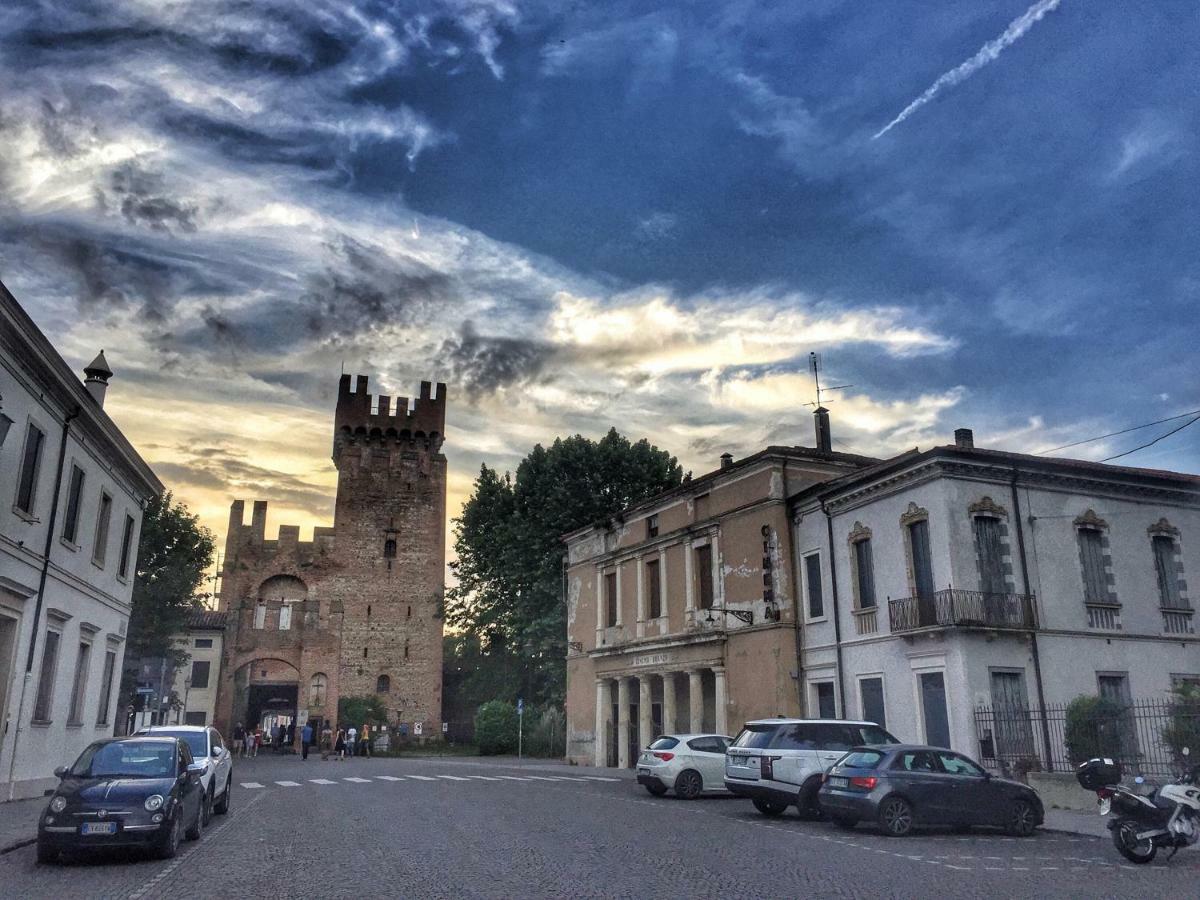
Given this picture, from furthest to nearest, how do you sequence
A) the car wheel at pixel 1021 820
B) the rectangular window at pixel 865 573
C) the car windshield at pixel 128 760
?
1. the rectangular window at pixel 865 573
2. the car wheel at pixel 1021 820
3. the car windshield at pixel 128 760

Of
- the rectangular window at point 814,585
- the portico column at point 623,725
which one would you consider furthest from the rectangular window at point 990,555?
the portico column at point 623,725

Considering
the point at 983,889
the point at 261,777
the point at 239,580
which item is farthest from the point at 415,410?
the point at 983,889

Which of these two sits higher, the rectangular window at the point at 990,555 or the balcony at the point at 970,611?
the rectangular window at the point at 990,555

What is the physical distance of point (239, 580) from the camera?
187 ft

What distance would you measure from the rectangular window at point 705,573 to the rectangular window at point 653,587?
2.41 m

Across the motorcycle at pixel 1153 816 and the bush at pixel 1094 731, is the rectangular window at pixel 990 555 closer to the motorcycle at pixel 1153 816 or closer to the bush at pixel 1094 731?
the bush at pixel 1094 731

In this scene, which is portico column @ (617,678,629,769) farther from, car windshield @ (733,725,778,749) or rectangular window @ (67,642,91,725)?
rectangular window @ (67,642,91,725)

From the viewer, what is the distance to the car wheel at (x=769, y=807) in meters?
17.5

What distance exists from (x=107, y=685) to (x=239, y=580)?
105 ft

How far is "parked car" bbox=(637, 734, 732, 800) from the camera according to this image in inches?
842

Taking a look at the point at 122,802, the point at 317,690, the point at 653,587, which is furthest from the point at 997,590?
the point at 317,690

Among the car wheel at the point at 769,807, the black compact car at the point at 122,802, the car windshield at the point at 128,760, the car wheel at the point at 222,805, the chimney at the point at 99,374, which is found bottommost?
the car wheel at the point at 769,807

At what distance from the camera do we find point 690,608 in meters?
31.8

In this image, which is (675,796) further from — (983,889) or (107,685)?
(107,685)
